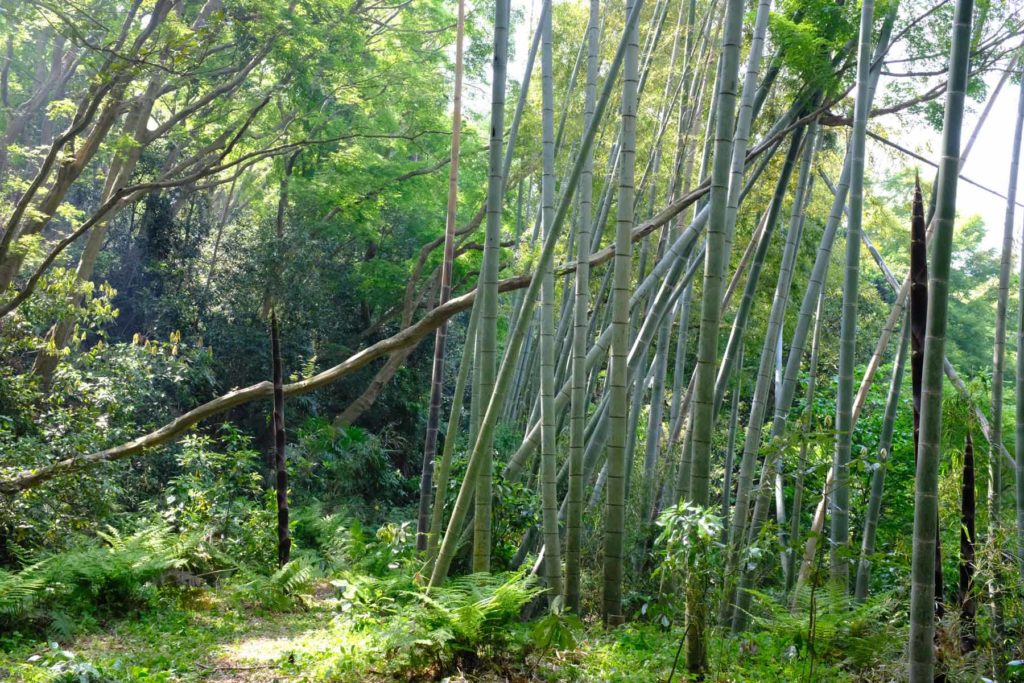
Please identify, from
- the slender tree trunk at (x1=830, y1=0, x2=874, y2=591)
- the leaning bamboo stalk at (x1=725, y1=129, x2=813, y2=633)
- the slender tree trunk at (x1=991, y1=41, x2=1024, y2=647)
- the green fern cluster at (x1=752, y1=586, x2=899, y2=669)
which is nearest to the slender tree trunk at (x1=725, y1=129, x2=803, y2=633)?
the leaning bamboo stalk at (x1=725, y1=129, x2=813, y2=633)

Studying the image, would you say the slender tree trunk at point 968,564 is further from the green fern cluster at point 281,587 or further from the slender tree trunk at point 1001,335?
the green fern cluster at point 281,587

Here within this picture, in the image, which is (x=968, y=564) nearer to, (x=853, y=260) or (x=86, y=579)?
(x=853, y=260)

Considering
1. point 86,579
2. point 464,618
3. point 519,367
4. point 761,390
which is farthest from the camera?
point 519,367

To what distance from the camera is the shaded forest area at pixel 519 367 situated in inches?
121

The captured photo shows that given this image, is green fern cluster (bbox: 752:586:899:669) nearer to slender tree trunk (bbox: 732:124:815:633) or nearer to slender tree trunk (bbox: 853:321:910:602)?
slender tree trunk (bbox: 732:124:815:633)

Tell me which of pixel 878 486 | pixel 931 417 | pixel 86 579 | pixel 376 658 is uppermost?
pixel 931 417

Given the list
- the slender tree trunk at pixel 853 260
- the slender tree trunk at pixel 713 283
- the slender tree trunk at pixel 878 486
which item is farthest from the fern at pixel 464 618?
the slender tree trunk at pixel 878 486

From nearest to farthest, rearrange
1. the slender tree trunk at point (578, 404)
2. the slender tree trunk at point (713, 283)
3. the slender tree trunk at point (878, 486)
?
the slender tree trunk at point (713, 283), the slender tree trunk at point (578, 404), the slender tree trunk at point (878, 486)

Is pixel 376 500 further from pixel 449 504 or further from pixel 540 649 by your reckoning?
pixel 540 649

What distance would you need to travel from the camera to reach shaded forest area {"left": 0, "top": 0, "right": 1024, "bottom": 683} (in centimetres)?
307

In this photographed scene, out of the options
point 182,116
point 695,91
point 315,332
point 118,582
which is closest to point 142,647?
point 118,582

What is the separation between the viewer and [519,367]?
815cm

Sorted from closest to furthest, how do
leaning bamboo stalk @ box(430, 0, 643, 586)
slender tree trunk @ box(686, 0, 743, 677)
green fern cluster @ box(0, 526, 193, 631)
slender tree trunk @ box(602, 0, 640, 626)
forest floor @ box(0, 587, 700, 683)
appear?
slender tree trunk @ box(686, 0, 743, 677) < forest floor @ box(0, 587, 700, 683) < leaning bamboo stalk @ box(430, 0, 643, 586) < slender tree trunk @ box(602, 0, 640, 626) < green fern cluster @ box(0, 526, 193, 631)

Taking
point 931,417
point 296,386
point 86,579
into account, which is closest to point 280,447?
point 296,386
